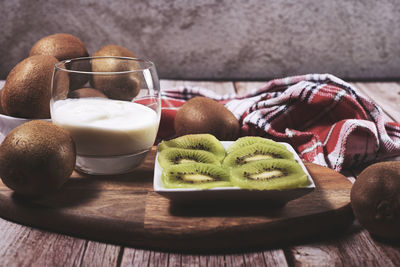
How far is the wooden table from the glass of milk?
194mm

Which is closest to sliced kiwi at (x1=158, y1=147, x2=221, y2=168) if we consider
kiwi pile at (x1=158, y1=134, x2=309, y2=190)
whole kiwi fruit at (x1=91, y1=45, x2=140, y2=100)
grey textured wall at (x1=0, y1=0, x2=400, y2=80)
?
kiwi pile at (x1=158, y1=134, x2=309, y2=190)

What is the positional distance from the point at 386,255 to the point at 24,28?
6.08ft

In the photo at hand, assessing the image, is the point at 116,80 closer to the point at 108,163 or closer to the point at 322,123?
the point at 108,163

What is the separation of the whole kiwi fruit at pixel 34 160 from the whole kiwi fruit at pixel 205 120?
1.16 ft

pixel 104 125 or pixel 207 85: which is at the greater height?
pixel 104 125

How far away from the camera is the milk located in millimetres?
901

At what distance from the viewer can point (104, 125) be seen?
900 mm

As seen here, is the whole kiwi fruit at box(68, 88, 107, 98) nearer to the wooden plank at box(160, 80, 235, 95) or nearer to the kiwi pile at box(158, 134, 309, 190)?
the kiwi pile at box(158, 134, 309, 190)

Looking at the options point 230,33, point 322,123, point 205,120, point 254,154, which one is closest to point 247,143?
point 254,154

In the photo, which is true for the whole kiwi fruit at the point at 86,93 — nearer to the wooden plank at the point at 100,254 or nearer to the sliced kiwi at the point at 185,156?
the sliced kiwi at the point at 185,156

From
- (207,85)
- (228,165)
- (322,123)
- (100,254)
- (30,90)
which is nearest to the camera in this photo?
(100,254)

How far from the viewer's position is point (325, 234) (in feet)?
2.69

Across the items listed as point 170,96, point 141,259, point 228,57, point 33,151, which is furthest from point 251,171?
point 228,57

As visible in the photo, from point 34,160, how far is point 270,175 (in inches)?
16.5
